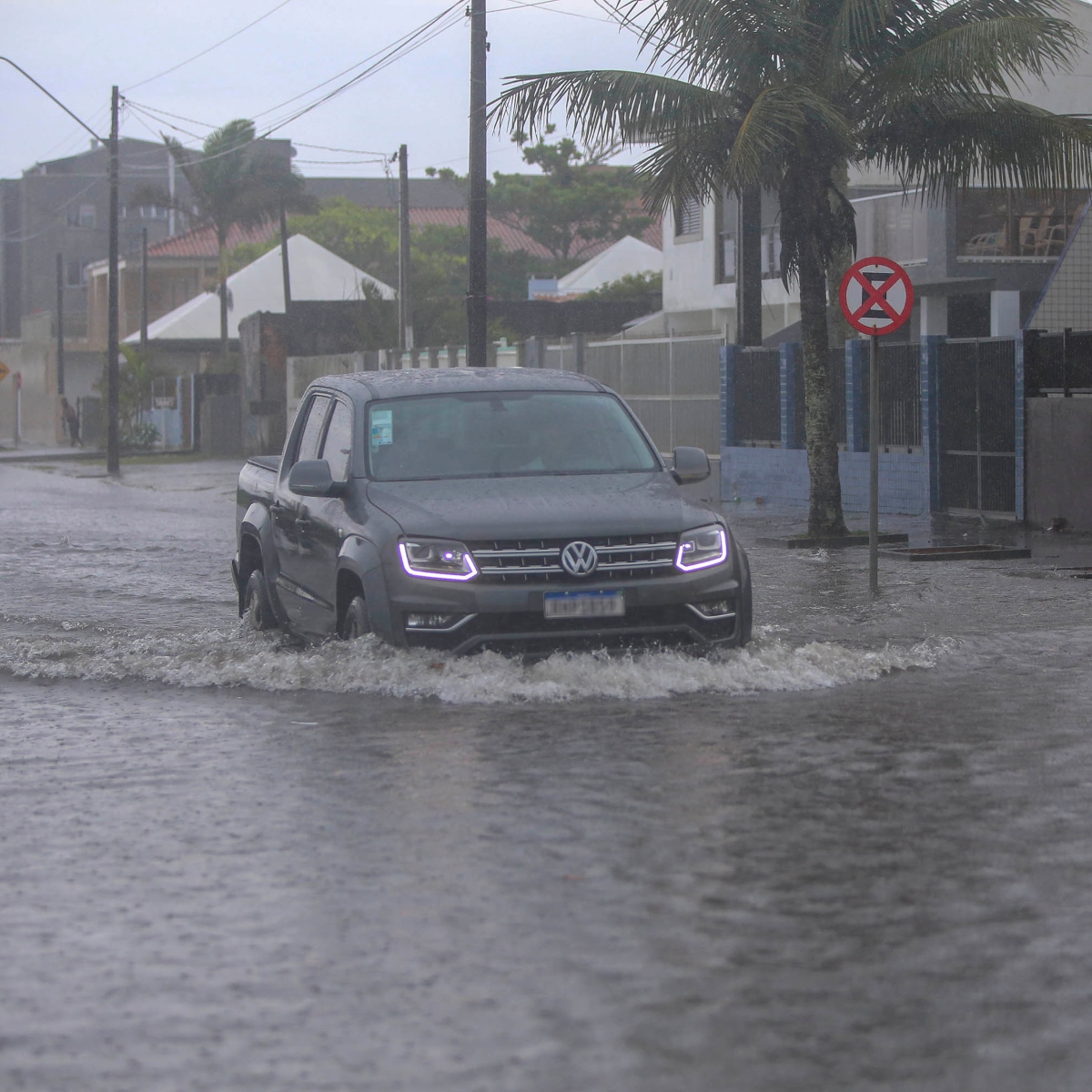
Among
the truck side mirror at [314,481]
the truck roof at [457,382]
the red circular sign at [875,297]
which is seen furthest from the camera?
the red circular sign at [875,297]

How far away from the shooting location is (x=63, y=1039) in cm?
440

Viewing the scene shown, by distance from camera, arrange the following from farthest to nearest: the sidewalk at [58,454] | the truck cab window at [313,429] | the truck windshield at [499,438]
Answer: the sidewalk at [58,454] → the truck cab window at [313,429] → the truck windshield at [499,438]

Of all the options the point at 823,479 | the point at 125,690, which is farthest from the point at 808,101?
the point at 125,690

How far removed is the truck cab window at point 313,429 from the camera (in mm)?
11117

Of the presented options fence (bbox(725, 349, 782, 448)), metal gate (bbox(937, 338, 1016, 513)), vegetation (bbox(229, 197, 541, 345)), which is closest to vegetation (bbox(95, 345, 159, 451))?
vegetation (bbox(229, 197, 541, 345))

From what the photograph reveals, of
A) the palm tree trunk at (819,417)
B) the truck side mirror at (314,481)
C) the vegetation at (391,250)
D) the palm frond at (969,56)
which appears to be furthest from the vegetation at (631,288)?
the truck side mirror at (314,481)

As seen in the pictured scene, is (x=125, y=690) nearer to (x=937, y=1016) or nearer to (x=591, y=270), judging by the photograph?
(x=937, y=1016)

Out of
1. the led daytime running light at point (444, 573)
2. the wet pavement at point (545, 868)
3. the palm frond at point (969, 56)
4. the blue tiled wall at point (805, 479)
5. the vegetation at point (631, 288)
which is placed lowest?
the wet pavement at point (545, 868)

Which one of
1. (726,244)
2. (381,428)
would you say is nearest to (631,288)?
(726,244)

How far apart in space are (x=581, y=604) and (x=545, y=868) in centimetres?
332

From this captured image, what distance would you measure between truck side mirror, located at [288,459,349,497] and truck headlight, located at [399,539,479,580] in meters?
0.92

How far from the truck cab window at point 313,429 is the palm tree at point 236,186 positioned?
185 ft

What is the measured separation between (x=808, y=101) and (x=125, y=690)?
9876 millimetres

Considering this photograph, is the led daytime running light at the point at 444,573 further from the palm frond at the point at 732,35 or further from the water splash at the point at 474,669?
the palm frond at the point at 732,35
